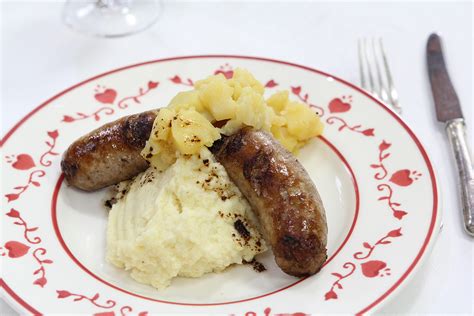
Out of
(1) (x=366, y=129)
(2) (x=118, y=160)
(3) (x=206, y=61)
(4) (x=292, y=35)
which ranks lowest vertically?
(2) (x=118, y=160)

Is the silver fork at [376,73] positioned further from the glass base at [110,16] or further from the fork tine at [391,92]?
the glass base at [110,16]

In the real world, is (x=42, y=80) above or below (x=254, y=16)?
below

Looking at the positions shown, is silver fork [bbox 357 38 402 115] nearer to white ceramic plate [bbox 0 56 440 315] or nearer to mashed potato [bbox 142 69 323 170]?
white ceramic plate [bbox 0 56 440 315]

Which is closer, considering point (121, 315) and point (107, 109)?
point (121, 315)

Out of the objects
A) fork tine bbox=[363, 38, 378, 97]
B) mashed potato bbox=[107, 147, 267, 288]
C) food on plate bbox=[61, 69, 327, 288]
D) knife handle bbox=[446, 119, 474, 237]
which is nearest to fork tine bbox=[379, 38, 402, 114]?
fork tine bbox=[363, 38, 378, 97]

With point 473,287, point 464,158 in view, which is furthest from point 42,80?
point 473,287

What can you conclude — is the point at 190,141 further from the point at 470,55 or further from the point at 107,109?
the point at 470,55

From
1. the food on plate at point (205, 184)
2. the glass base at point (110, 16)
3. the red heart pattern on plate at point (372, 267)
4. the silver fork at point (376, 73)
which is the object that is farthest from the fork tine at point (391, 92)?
the glass base at point (110, 16)

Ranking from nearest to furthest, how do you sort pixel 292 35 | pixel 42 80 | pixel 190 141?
pixel 190 141, pixel 42 80, pixel 292 35

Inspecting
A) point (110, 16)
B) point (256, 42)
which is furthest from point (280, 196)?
point (110, 16)
